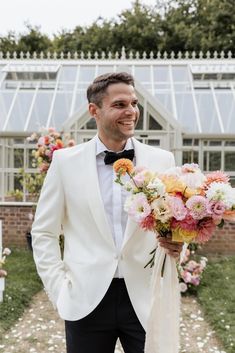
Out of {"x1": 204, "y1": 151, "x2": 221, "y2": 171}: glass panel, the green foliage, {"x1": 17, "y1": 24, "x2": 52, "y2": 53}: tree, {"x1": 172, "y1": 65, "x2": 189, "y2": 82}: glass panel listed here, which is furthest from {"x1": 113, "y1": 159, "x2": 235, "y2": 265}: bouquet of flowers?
{"x1": 17, "y1": 24, "x2": 52, "y2": 53}: tree

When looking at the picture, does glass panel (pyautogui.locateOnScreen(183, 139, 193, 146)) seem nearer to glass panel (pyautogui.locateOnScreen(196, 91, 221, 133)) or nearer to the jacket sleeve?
glass panel (pyautogui.locateOnScreen(196, 91, 221, 133))

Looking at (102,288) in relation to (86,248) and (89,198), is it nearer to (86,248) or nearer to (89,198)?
(86,248)

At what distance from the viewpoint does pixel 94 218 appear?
6.62 feet

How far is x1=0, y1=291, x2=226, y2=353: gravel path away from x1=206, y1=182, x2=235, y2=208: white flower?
3.14 metres

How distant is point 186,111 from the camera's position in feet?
31.3

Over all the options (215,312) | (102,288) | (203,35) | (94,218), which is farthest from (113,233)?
(203,35)

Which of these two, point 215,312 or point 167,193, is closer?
point 167,193

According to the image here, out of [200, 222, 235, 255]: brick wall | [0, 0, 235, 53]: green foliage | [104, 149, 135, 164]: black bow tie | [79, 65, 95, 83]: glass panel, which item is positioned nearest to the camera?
[104, 149, 135, 164]: black bow tie

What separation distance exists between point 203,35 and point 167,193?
74.0 feet

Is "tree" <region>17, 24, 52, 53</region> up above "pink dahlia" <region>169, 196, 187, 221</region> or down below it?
above

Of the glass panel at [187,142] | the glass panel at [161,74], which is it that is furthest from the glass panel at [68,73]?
the glass panel at [187,142]

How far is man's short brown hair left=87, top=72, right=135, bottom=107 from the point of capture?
2046 millimetres

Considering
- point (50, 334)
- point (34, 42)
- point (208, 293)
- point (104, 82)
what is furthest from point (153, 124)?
point (34, 42)

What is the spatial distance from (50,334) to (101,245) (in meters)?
3.31
